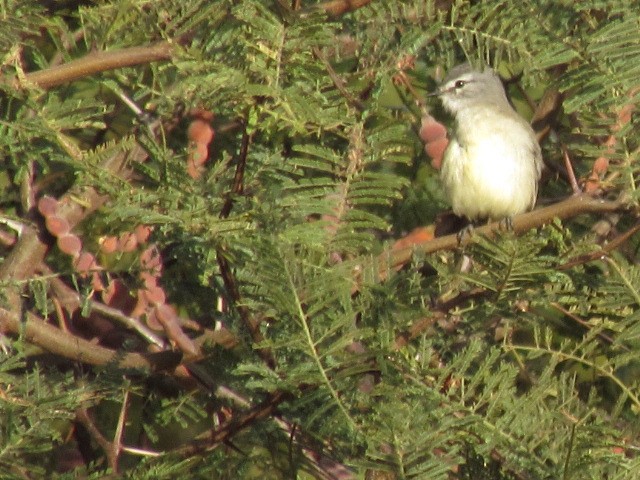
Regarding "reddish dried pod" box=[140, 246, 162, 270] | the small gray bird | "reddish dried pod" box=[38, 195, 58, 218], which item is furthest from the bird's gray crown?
"reddish dried pod" box=[38, 195, 58, 218]

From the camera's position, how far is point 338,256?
2.82 meters

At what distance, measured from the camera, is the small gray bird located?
4.56 metres

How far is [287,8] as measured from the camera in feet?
7.04

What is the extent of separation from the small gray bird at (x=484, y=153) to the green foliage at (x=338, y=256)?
136cm

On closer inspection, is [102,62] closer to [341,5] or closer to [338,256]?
[341,5]

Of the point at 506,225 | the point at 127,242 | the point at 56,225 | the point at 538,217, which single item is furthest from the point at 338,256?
the point at 56,225

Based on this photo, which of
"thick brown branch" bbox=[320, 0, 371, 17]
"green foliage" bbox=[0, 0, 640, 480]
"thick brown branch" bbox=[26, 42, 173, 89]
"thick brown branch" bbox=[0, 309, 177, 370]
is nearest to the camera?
"green foliage" bbox=[0, 0, 640, 480]

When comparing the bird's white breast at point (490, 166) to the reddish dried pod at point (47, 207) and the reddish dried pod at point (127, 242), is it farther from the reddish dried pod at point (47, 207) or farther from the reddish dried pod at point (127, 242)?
the reddish dried pod at point (47, 207)

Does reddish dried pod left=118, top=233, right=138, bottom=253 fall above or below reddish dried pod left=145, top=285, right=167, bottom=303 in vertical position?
above

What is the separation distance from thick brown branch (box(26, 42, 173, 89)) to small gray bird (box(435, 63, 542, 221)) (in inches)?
92.5

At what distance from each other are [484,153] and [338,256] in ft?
6.75

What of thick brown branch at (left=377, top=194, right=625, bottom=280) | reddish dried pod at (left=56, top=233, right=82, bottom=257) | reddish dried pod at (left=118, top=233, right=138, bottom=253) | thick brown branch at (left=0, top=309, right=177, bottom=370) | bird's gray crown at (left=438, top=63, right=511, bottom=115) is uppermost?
thick brown branch at (left=377, top=194, right=625, bottom=280)

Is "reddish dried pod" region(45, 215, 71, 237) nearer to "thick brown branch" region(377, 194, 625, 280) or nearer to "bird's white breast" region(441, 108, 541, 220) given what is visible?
"thick brown branch" region(377, 194, 625, 280)

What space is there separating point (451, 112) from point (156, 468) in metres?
2.64
